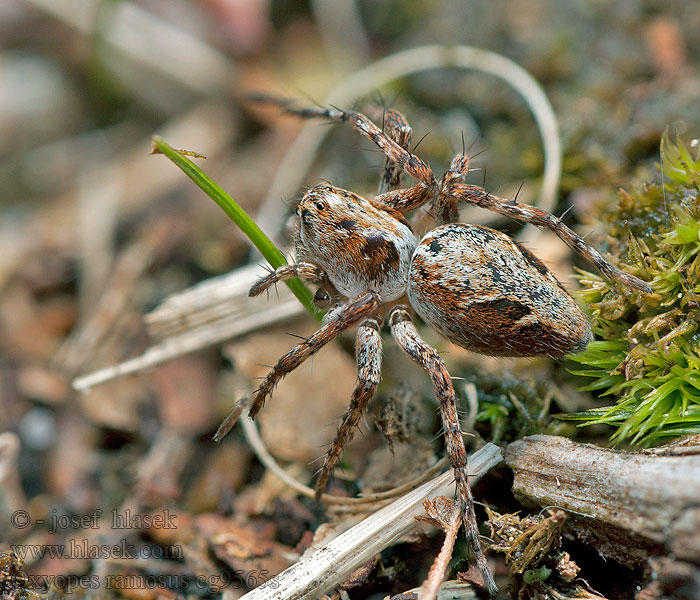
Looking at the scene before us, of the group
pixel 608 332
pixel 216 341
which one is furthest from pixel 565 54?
pixel 216 341

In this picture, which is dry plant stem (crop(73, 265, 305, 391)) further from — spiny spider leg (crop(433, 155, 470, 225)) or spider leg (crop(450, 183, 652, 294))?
spider leg (crop(450, 183, 652, 294))

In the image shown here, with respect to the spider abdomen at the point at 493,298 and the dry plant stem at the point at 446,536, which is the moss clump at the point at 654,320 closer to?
the spider abdomen at the point at 493,298

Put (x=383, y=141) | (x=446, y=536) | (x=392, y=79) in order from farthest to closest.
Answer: (x=392, y=79) < (x=383, y=141) < (x=446, y=536)

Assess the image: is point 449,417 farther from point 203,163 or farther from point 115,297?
point 203,163

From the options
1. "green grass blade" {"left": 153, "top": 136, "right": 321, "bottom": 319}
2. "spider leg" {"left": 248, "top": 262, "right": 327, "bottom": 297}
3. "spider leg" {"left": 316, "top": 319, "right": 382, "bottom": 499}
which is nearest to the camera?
"green grass blade" {"left": 153, "top": 136, "right": 321, "bottom": 319}

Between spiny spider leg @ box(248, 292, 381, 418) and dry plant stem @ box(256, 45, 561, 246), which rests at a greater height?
dry plant stem @ box(256, 45, 561, 246)

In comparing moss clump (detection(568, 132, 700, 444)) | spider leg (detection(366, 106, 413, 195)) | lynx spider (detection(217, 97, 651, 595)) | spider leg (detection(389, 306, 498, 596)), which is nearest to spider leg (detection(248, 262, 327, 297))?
lynx spider (detection(217, 97, 651, 595))

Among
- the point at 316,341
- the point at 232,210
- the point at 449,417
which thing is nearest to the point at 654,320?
the point at 449,417
